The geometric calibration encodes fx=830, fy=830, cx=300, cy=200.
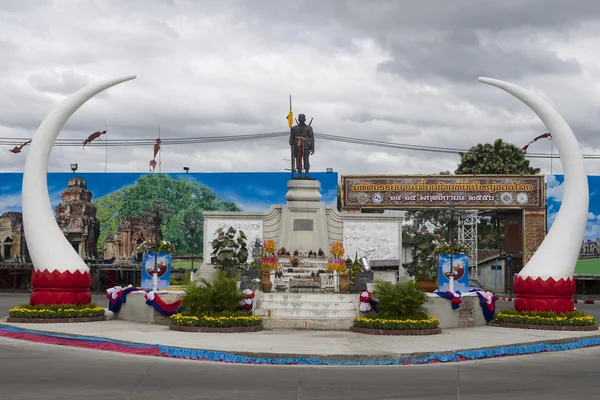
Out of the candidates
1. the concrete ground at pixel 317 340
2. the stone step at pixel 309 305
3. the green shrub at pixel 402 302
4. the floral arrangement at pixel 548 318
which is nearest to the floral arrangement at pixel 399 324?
the green shrub at pixel 402 302

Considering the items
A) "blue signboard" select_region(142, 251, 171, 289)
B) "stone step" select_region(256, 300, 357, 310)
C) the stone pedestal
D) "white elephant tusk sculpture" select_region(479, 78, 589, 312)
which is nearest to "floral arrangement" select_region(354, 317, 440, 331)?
"stone step" select_region(256, 300, 357, 310)

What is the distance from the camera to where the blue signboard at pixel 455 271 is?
28.6 metres

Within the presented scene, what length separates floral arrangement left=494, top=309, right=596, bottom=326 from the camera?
2510 cm

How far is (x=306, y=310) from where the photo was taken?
83.4 ft

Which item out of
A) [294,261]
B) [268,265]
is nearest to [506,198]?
[294,261]

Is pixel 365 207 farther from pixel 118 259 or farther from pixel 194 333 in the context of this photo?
pixel 194 333

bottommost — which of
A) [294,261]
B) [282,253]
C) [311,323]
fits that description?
[311,323]

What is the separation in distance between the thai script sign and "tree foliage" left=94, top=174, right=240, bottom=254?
10278 millimetres

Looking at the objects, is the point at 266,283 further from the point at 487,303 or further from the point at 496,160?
the point at 496,160

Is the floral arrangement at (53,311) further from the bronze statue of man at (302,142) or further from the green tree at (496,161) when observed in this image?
the green tree at (496,161)

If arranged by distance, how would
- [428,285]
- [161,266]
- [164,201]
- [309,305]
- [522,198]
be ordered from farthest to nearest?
[164,201] → [522,198] → [428,285] → [161,266] → [309,305]

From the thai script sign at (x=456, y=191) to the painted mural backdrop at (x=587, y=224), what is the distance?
2.76 m

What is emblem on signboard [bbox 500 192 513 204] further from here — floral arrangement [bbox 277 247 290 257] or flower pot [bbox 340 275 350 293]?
flower pot [bbox 340 275 350 293]

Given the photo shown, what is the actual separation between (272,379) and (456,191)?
3882 cm
